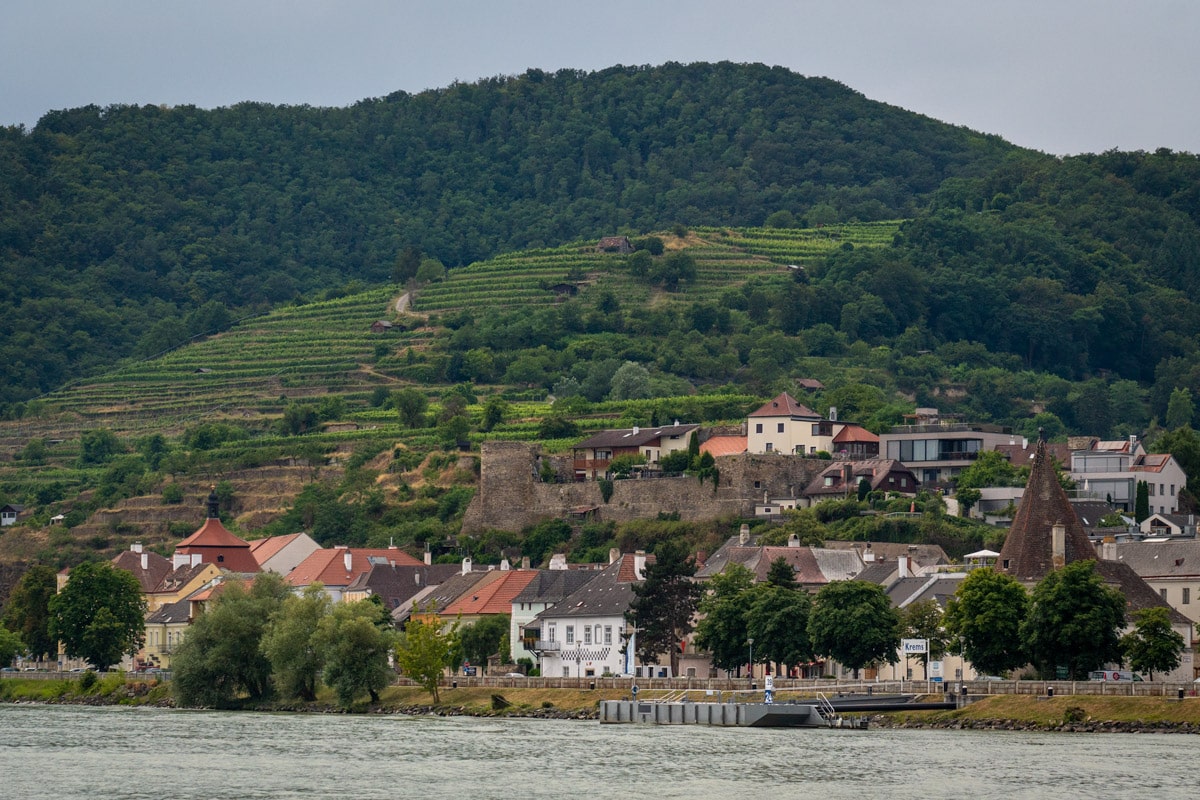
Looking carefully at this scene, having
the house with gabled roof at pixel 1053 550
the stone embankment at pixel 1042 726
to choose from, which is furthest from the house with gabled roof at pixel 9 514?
the stone embankment at pixel 1042 726

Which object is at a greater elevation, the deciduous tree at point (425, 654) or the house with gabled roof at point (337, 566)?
the house with gabled roof at point (337, 566)

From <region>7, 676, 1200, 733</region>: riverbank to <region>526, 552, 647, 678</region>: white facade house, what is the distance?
7.51 meters

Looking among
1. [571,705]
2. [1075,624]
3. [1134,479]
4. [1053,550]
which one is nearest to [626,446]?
[1134,479]

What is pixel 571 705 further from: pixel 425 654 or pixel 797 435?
pixel 797 435

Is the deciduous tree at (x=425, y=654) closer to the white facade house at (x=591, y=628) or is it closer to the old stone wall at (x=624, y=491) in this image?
the white facade house at (x=591, y=628)

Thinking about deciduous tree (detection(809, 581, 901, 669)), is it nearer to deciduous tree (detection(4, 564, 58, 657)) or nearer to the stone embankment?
the stone embankment

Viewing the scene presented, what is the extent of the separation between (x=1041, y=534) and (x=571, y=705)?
62.3ft

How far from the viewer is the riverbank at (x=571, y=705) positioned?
226 feet

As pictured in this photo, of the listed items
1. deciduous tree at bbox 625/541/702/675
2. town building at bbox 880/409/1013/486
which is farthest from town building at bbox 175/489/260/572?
deciduous tree at bbox 625/541/702/675

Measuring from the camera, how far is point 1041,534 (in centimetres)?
8594

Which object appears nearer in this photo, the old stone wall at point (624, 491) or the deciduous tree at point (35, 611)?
the deciduous tree at point (35, 611)

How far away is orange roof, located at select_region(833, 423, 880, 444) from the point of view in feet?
416

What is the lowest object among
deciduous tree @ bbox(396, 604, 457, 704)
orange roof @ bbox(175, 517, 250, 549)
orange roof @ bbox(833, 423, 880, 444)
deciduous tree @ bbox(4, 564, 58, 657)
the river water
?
the river water

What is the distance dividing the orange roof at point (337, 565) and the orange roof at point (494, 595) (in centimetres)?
1019
